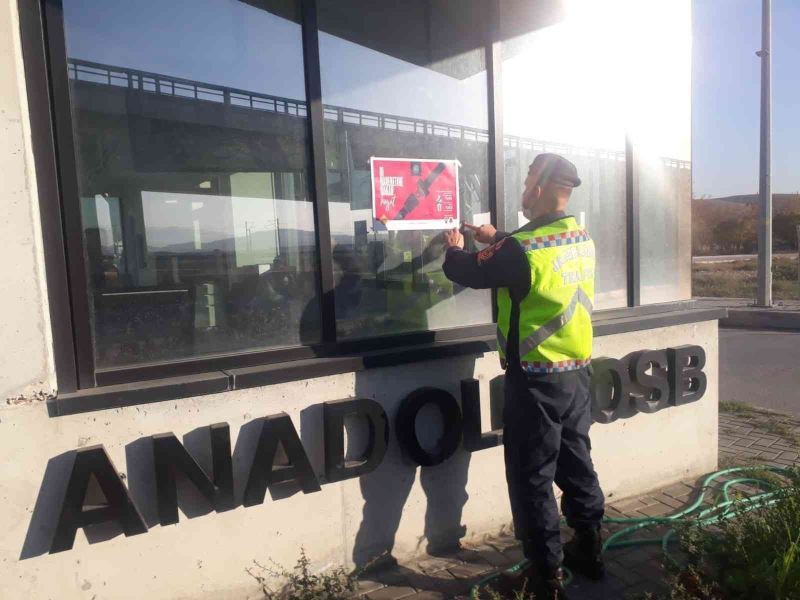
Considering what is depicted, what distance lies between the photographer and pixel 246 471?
289 cm

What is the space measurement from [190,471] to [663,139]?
13.0 feet

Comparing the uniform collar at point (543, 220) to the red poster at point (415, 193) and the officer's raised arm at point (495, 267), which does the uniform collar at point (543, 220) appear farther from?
the red poster at point (415, 193)

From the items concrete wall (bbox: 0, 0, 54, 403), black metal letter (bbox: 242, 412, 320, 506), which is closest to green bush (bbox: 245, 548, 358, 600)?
black metal letter (bbox: 242, 412, 320, 506)

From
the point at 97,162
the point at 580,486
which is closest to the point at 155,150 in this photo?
the point at 97,162

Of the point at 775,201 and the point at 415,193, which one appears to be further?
the point at 775,201

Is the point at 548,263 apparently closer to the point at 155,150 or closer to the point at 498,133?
the point at 498,133

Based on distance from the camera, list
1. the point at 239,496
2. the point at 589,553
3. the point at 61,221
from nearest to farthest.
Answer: the point at 61,221
the point at 239,496
the point at 589,553

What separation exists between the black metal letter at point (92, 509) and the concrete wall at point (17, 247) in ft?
1.08

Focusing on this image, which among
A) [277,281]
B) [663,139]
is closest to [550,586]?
[277,281]

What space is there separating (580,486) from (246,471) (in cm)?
168

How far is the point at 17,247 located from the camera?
7.94 ft

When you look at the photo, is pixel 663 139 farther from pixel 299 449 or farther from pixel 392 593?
pixel 392 593

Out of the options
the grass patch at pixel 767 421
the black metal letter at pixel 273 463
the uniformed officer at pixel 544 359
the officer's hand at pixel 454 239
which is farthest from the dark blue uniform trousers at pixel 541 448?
the grass patch at pixel 767 421

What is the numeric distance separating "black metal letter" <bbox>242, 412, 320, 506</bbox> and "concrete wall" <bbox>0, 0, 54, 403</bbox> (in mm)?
923
